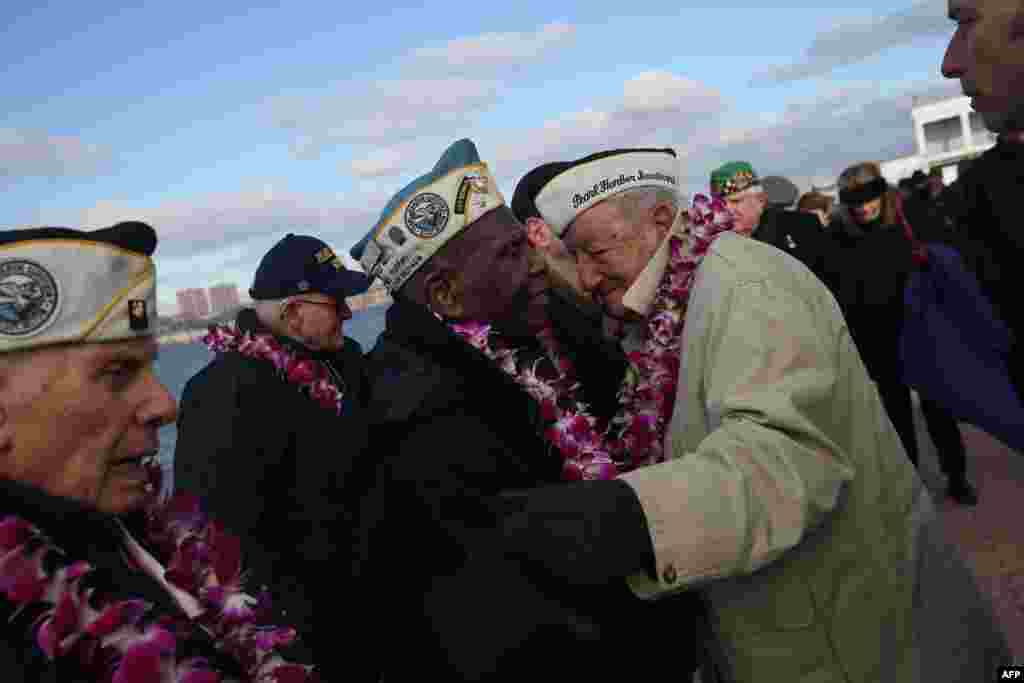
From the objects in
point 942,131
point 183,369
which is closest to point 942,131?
point 942,131

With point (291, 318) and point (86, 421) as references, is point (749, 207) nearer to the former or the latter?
point (291, 318)

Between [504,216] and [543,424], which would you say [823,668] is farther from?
[504,216]

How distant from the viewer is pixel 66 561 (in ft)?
5.12

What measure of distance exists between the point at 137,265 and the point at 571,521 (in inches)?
41.1

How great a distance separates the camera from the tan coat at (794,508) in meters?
1.56

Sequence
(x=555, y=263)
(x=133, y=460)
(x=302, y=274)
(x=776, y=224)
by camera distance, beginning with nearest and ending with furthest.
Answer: (x=133, y=460), (x=555, y=263), (x=302, y=274), (x=776, y=224)

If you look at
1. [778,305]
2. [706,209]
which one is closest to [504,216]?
[706,209]

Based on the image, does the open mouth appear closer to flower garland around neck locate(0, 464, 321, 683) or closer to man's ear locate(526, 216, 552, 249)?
flower garland around neck locate(0, 464, 321, 683)

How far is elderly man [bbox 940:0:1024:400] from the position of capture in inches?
71.6

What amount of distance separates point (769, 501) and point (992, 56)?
1.11 metres

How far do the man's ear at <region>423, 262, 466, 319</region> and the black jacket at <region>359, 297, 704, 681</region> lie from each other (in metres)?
0.27

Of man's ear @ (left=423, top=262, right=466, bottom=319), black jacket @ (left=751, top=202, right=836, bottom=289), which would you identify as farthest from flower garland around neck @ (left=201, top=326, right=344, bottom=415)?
black jacket @ (left=751, top=202, right=836, bottom=289)

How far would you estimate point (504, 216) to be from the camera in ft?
9.05

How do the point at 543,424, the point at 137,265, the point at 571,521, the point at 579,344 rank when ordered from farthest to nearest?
the point at 579,344, the point at 543,424, the point at 137,265, the point at 571,521
